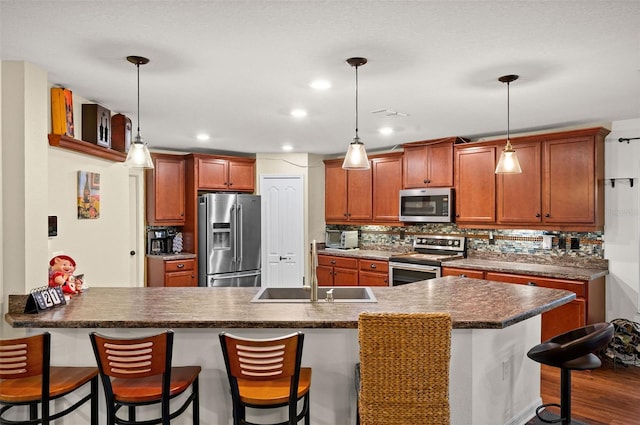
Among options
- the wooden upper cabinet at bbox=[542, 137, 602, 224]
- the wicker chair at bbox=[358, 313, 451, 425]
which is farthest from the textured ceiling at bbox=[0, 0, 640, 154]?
the wicker chair at bbox=[358, 313, 451, 425]

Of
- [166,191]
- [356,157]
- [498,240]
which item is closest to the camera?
[356,157]

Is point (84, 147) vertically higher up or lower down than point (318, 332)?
higher up

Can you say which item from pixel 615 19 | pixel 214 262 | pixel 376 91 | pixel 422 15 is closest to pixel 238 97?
pixel 376 91

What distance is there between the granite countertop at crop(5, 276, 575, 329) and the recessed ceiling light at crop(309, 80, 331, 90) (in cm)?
149

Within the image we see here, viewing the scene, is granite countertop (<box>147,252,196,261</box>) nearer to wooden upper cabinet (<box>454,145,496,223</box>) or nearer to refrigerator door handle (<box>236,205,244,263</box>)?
refrigerator door handle (<box>236,205,244,263</box>)

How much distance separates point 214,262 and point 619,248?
472cm

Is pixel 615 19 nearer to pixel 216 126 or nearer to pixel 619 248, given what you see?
pixel 619 248

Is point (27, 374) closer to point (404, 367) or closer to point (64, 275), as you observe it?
point (64, 275)

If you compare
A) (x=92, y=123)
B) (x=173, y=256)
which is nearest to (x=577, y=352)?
(x=92, y=123)

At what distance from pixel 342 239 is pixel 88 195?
3.83 meters

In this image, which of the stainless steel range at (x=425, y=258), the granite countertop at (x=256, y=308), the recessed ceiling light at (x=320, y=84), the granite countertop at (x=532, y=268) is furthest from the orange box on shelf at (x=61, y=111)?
the granite countertop at (x=532, y=268)

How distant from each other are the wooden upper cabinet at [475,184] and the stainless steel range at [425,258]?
425 mm

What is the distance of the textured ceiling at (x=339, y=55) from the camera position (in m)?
2.01

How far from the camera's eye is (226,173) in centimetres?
636
